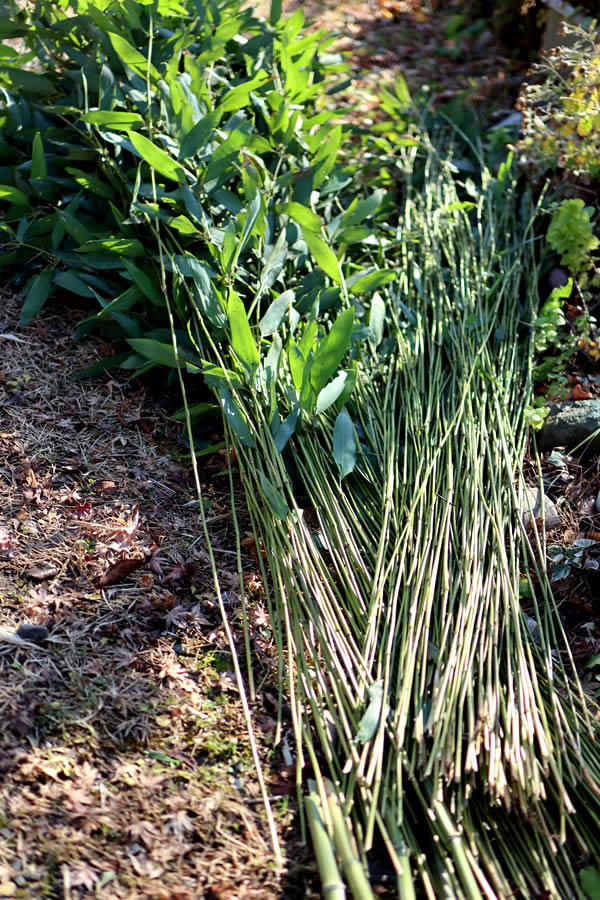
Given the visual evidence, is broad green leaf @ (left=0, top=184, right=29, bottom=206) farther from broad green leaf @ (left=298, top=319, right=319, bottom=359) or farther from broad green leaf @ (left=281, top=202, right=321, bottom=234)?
broad green leaf @ (left=298, top=319, right=319, bottom=359)

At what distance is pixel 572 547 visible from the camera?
182 cm

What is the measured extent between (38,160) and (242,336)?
3.03 ft

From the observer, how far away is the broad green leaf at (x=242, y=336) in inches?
68.8

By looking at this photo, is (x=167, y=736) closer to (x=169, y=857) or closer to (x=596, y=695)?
(x=169, y=857)

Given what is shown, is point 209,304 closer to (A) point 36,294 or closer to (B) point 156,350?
(B) point 156,350

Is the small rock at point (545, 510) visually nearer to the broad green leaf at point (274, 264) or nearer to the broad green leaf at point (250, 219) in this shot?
the broad green leaf at point (274, 264)

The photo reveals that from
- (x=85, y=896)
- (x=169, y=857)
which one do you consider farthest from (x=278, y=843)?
(x=85, y=896)

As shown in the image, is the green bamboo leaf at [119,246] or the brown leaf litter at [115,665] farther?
the green bamboo leaf at [119,246]

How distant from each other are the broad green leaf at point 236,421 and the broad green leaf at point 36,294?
72 cm

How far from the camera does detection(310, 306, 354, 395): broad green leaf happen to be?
1.79 meters

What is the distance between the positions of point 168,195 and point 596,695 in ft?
5.16

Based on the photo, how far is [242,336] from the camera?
5.76 ft

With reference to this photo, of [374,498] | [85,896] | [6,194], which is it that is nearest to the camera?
[85,896]

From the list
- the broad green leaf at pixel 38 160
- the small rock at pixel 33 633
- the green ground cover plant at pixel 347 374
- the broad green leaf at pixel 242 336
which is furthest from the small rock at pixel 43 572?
the broad green leaf at pixel 38 160
